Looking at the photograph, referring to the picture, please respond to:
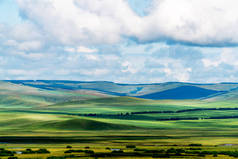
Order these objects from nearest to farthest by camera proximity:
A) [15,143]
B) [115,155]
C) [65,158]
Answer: [65,158], [115,155], [15,143]

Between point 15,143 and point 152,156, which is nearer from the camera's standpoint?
point 152,156

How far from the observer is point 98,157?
365 feet

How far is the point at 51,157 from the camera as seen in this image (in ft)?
357

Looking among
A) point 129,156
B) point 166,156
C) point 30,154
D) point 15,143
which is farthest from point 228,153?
point 15,143

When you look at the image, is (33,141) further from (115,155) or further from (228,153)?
(228,153)

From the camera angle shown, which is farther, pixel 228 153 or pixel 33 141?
pixel 33 141

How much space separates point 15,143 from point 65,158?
5513 centimetres

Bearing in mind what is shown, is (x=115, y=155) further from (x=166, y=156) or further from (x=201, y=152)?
(x=201, y=152)

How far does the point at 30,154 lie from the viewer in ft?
391

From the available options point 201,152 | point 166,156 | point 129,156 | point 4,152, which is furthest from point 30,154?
point 201,152

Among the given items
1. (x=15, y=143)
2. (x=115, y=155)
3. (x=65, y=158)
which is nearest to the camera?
(x=65, y=158)

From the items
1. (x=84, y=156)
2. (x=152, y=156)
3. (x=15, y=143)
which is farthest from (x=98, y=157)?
(x=15, y=143)

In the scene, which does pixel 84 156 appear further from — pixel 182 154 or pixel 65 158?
pixel 182 154

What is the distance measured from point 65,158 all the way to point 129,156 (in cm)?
1494
